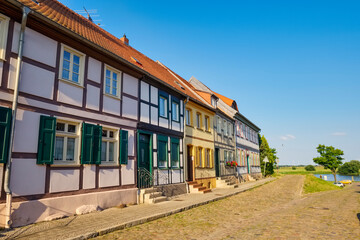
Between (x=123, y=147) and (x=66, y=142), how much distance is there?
8.40 feet

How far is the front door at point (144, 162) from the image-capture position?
38.2 ft

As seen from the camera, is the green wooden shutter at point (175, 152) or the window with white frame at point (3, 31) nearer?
the window with white frame at point (3, 31)

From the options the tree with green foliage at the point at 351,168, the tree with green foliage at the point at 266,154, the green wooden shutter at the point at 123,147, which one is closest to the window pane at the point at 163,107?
the green wooden shutter at the point at 123,147

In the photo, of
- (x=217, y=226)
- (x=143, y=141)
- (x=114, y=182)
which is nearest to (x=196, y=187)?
(x=143, y=141)

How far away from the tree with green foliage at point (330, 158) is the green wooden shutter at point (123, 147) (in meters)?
59.0

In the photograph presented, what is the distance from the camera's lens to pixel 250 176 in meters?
29.2

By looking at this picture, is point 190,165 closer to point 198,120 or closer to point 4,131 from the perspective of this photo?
point 198,120

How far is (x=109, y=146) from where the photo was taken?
1017 centimetres

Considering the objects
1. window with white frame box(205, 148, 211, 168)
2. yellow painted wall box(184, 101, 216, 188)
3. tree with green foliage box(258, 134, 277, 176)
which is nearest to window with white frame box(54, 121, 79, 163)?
yellow painted wall box(184, 101, 216, 188)

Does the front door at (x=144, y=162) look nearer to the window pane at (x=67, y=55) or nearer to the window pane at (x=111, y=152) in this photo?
the window pane at (x=111, y=152)

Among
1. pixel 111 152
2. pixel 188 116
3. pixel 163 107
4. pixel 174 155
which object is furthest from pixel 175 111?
pixel 111 152

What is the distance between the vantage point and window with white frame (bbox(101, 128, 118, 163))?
9914 millimetres

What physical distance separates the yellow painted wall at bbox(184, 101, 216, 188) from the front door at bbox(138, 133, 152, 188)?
3839mm

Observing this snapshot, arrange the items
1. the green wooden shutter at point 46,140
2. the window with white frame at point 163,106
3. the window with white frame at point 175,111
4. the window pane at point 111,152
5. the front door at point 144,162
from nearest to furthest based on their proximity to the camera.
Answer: the green wooden shutter at point 46,140 < the window pane at point 111,152 < the front door at point 144,162 < the window with white frame at point 163,106 < the window with white frame at point 175,111
